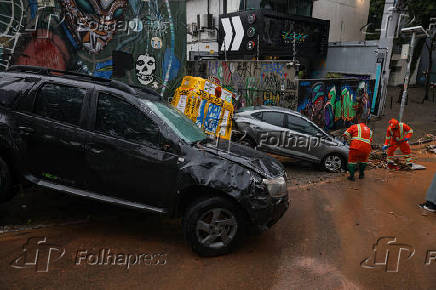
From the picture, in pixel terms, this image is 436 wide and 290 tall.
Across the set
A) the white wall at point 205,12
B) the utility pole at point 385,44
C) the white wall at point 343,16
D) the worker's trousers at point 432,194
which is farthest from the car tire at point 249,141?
the white wall at point 343,16

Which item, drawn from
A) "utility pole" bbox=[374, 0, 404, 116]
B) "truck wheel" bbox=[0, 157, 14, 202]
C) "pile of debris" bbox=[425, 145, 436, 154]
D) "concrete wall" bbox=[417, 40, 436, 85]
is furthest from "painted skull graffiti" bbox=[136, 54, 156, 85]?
"concrete wall" bbox=[417, 40, 436, 85]

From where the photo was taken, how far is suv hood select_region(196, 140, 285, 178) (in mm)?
3758

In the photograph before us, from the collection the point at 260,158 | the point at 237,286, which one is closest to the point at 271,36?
the point at 260,158

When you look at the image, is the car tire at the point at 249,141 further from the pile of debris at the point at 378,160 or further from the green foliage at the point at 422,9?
the green foliage at the point at 422,9

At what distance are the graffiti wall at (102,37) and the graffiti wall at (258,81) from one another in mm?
3278

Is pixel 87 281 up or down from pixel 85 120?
down

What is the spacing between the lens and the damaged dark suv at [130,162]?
3.63m

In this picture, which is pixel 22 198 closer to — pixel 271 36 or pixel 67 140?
pixel 67 140

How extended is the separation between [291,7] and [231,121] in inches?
624

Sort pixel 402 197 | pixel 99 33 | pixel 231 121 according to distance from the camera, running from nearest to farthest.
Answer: pixel 402 197 → pixel 231 121 → pixel 99 33

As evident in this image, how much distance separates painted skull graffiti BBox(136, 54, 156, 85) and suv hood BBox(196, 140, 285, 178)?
678 centimetres

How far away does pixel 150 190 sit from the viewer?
371cm

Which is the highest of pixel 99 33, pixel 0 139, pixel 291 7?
pixel 291 7

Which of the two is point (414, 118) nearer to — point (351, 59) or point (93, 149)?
point (351, 59)
